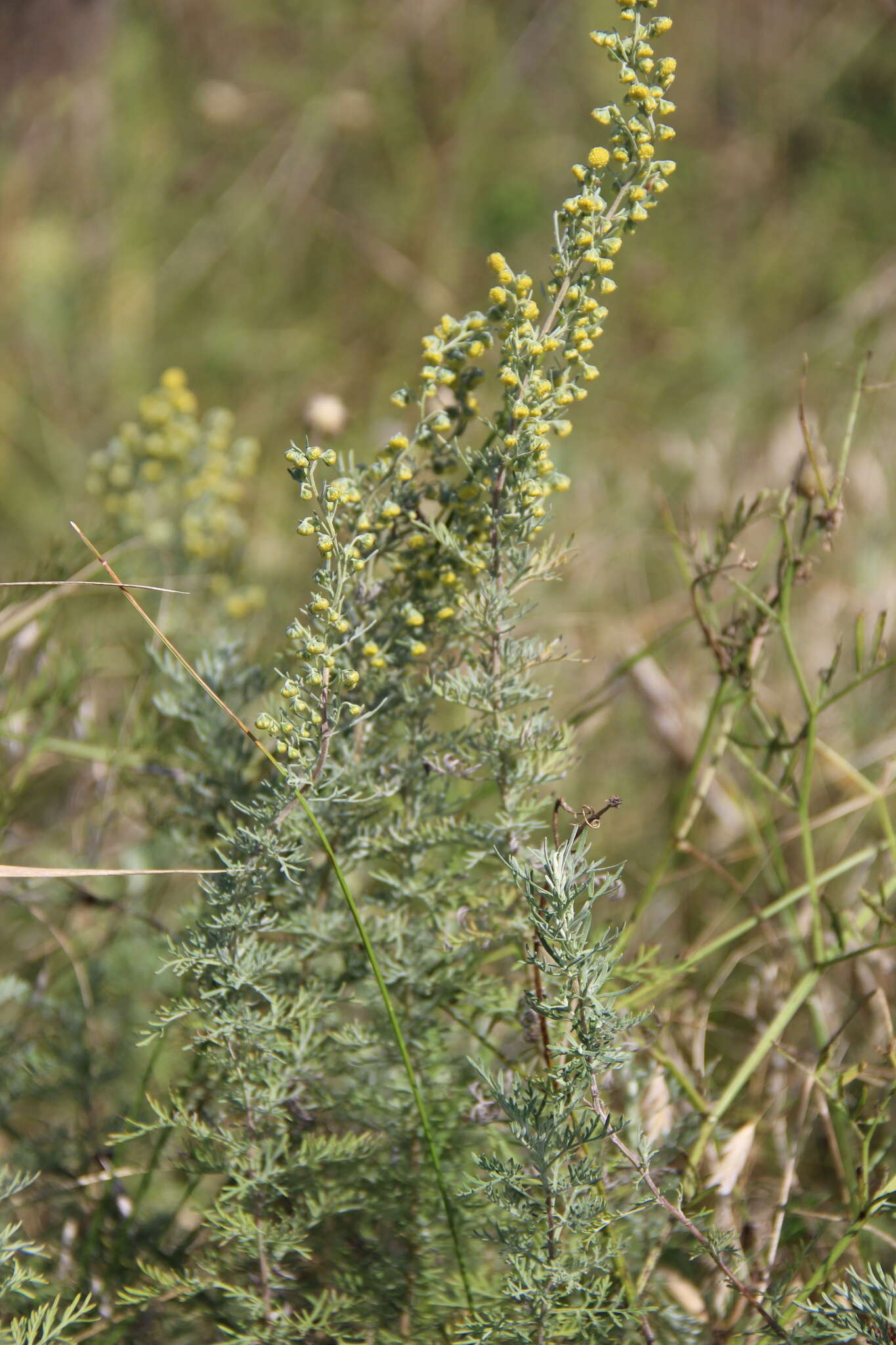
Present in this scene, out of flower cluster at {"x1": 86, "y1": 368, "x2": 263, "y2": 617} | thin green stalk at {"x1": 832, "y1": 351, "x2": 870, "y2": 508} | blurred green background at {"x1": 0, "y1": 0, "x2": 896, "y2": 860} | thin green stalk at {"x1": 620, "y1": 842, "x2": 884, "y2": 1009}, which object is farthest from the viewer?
blurred green background at {"x1": 0, "y1": 0, "x2": 896, "y2": 860}

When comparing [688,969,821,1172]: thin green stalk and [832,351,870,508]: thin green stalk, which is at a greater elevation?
[832,351,870,508]: thin green stalk

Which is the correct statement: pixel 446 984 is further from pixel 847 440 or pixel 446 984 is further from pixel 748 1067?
pixel 847 440

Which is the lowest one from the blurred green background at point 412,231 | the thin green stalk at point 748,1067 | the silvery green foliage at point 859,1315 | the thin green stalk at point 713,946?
the silvery green foliage at point 859,1315

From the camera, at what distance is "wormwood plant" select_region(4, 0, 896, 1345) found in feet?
3.49

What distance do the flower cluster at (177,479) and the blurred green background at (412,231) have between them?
61 cm

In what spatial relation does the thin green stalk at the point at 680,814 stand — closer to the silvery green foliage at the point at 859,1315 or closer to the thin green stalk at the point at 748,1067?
the thin green stalk at the point at 748,1067

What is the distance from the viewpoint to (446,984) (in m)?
1.29

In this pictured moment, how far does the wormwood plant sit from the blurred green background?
4.99 feet

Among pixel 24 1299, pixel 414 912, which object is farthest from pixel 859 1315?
pixel 24 1299

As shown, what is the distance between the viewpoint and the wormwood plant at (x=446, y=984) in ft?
3.49

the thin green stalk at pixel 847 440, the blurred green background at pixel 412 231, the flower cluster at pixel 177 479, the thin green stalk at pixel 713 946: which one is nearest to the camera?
the thin green stalk at pixel 713 946

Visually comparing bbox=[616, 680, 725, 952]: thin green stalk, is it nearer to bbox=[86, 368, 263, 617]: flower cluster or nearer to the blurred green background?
bbox=[86, 368, 263, 617]: flower cluster

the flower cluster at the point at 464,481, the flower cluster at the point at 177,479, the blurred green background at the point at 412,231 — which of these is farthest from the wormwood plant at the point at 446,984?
the blurred green background at the point at 412,231

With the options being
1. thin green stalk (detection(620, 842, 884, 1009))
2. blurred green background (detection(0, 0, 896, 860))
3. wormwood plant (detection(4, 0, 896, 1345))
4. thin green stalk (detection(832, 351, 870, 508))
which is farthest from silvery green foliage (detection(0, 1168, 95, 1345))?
blurred green background (detection(0, 0, 896, 860))
